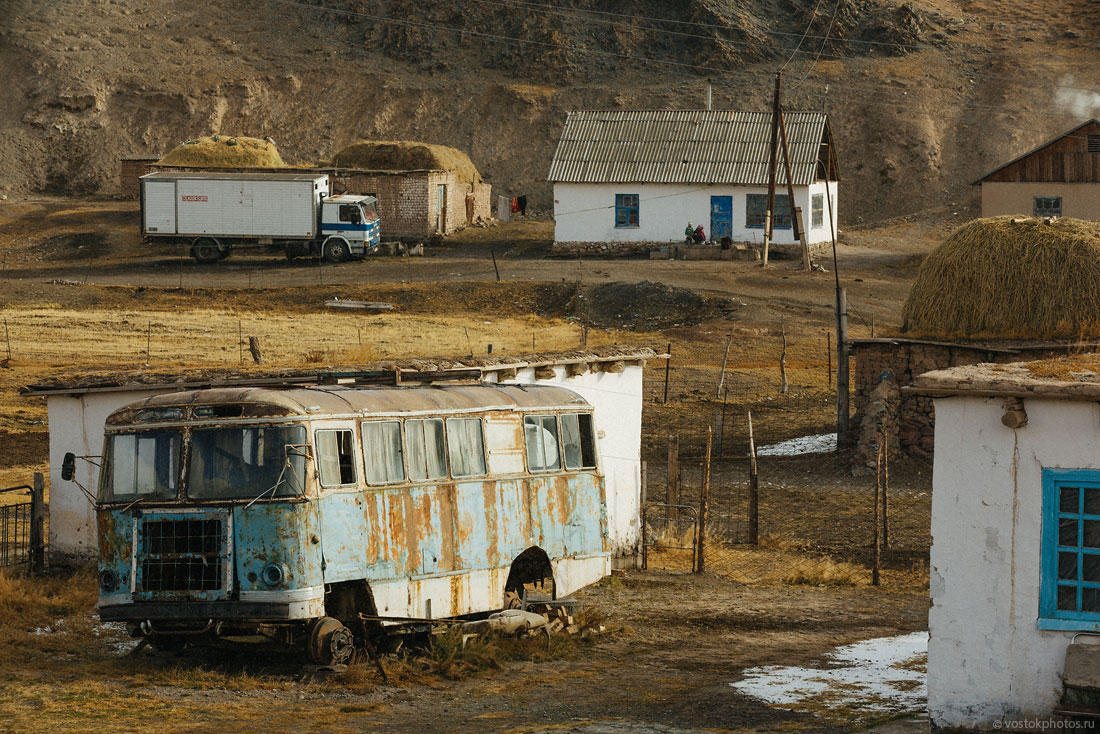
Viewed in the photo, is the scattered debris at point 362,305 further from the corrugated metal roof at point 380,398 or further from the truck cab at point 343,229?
the corrugated metal roof at point 380,398

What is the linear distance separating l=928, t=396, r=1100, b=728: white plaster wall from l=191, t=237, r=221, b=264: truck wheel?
4721 cm

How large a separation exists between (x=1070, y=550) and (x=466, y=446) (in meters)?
6.83

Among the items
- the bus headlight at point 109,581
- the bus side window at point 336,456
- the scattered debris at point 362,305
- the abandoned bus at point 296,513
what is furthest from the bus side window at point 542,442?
the scattered debris at point 362,305

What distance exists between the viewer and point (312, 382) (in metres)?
18.9

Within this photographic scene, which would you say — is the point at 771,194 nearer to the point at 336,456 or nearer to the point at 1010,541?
the point at 336,456

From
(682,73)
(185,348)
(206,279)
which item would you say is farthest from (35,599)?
(682,73)

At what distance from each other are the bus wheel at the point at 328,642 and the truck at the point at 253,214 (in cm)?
4242

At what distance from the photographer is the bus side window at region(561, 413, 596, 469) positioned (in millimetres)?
18812

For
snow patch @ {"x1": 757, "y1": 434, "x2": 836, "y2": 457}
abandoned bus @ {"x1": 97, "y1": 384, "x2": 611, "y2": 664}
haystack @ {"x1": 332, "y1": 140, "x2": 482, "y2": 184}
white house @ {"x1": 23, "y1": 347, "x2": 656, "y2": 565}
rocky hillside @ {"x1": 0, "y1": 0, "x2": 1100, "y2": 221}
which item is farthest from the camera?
rocky hillside @ {"x1": 0, "y1": 0, "x2": 1100, "y2": 221}

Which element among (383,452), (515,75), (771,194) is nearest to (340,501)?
(383,452)

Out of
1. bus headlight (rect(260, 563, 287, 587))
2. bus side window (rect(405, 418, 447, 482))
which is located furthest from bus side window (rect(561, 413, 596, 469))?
bus headlight (rect(260, 563, 287, 587))

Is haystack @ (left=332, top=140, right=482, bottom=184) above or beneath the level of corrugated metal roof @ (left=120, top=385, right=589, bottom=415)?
above

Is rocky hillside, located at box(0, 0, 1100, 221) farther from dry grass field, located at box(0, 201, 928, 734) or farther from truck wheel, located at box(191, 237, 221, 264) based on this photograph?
truck wheel, located at box(191, 237, 221, 264)

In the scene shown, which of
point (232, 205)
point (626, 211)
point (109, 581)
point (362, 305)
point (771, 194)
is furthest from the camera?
point (626, 211)
